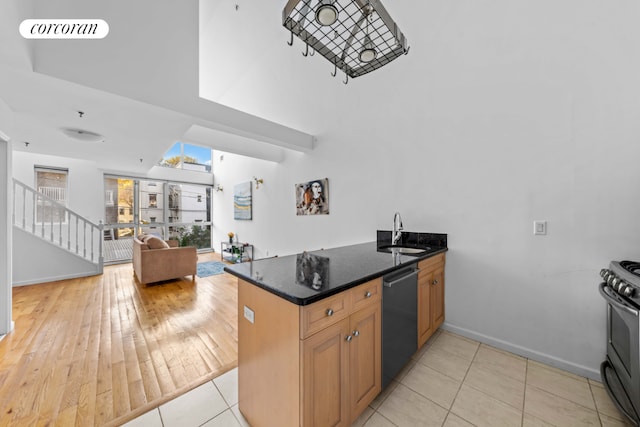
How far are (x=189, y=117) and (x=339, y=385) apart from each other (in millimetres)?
2683

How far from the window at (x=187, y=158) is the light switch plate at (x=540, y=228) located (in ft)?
24.6

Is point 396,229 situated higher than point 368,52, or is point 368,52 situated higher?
point 368,52

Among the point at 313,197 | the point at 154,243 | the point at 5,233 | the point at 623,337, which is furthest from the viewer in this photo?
the point at 154,243

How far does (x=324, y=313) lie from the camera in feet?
3.45

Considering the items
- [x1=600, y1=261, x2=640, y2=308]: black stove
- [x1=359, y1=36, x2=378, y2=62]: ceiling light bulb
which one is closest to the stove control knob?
[x1=600, y1=261, x2=640, y2=308]: black stove

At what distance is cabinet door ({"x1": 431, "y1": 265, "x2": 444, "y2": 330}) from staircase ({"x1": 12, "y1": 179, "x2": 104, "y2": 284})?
613 centimetres

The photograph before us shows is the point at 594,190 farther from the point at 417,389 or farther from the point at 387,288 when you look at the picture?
the point at 417,389

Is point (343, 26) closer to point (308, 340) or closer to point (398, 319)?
point (308, 340)

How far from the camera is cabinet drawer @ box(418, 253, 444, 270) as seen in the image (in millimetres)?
1872

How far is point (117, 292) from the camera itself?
3.65 meters

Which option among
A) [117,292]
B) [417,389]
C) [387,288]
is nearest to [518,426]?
[417,389]

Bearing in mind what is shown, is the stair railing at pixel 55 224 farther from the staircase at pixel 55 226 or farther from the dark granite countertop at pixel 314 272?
the dark granite countertop at pixel 314 272

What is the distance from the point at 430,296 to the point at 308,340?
1.47 metres

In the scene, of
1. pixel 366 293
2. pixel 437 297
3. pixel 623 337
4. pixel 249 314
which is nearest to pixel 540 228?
pixel 623 337
